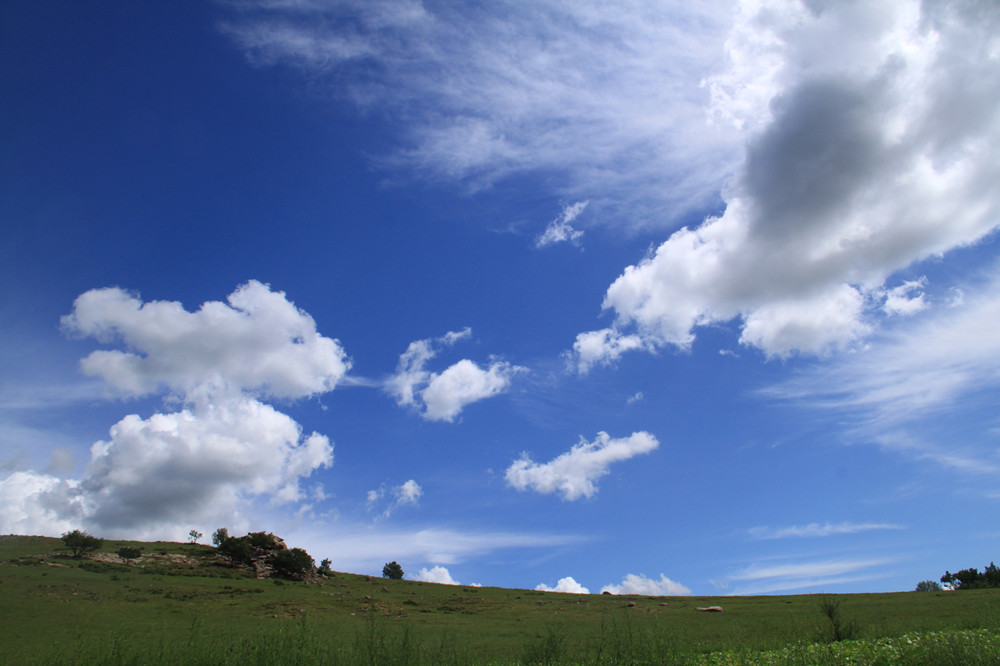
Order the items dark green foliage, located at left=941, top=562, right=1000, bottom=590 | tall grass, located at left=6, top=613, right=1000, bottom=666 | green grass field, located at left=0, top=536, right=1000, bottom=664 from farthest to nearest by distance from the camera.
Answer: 1. dark green foliage, located at left=941, top=562, right=1000, bottom=590
2. green grass field, located at left=0, top=536, right=1000, bottom=664
3. tall grass, located at left=6, top=613, right=1000, bottom=666

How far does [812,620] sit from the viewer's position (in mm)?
51094

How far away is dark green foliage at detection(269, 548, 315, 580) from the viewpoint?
10419 cm

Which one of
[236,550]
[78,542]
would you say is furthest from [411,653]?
[78,542]

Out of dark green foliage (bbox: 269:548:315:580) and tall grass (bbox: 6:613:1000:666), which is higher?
tall grass (bbox: 6:613:1000:666)

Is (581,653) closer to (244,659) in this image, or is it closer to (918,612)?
(244,659)

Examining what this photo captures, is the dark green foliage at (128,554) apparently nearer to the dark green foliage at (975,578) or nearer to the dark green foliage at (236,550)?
the dark green foliage at (236,550)

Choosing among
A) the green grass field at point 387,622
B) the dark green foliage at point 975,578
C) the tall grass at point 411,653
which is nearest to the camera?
the tall grass at point 411,653

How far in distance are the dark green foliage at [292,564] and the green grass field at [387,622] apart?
5.01 metres

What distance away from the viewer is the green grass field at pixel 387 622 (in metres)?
24.8

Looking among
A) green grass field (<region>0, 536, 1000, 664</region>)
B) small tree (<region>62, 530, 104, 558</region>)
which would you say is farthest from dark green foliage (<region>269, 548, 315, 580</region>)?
small tree (<region>62, 530, 104, 558</region>)

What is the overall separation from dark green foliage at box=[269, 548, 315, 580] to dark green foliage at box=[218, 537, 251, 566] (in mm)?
5145

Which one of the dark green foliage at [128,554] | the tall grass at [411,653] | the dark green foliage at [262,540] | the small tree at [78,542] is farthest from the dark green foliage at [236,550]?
the tall grass at [411,653]

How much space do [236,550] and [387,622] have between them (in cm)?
5929

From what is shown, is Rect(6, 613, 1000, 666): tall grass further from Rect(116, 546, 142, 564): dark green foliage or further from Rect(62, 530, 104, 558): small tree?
Rect(62, 530, 104, 558): small tree
